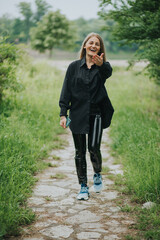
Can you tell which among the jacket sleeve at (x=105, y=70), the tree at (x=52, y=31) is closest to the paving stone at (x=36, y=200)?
the jacket sleeve at (x=105, y=70)

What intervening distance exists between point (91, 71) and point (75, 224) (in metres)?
1.88

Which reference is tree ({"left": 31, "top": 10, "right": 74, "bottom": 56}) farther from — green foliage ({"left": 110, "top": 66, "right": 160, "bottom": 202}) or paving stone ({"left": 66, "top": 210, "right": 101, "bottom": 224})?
paving stone ({"left": 66, "top": 210, "right": 101, "bottom": 224})

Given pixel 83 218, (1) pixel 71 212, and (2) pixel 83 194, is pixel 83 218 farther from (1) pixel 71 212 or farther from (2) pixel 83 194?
(2) pixel 83 194

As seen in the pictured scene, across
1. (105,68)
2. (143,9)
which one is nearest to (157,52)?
(143,9)

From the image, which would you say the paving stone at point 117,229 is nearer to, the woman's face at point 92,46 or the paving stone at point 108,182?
the paving stone at point 108,182

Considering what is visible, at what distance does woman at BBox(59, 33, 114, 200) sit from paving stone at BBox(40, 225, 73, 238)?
84 cm

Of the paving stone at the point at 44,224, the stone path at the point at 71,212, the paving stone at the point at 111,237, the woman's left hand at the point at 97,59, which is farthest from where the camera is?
the woman's left hand at the point at 97,59

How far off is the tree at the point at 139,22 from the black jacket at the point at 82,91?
2615mm

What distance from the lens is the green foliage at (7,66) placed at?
277 inches

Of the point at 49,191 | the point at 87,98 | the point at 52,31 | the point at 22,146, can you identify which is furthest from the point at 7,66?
the point at 52,31

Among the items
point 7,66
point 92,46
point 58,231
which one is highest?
point 92,46

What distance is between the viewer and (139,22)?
601cm

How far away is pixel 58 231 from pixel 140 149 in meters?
2.69

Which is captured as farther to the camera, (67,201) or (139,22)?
(139,22)
